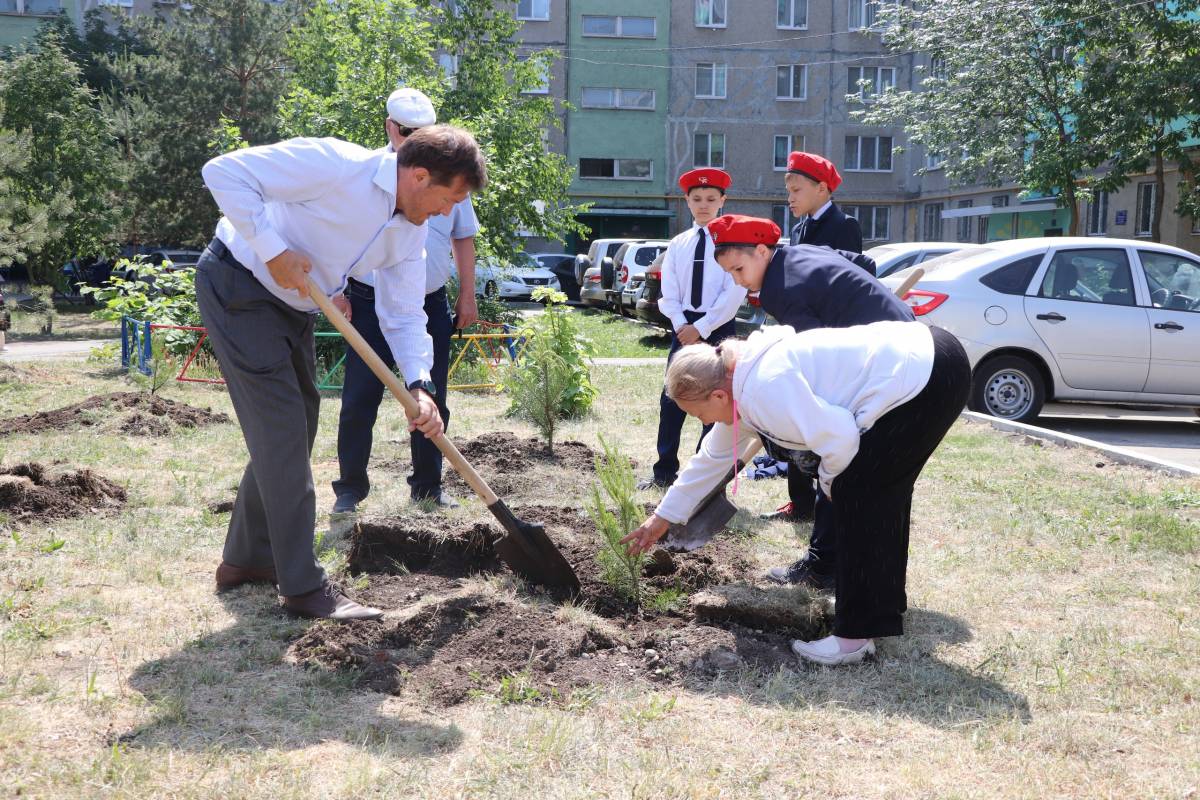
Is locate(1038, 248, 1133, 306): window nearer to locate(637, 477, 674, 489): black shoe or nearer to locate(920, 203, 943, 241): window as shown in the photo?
locate(637, 477, 674, 489): black shoe

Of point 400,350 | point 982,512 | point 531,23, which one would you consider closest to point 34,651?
point 400,350

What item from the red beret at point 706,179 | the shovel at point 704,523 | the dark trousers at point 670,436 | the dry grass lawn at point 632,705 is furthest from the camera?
the dark trousers at point 670,436

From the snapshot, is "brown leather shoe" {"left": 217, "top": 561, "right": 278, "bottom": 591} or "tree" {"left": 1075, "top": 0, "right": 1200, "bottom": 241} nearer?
"brown leather shoe" {"left": 217, "top": 561, "right": 278, "bottom": 591}

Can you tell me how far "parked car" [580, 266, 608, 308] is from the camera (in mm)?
24156

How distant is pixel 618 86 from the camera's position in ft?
124

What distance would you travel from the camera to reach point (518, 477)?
620 centimetres

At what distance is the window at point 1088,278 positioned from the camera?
914cm

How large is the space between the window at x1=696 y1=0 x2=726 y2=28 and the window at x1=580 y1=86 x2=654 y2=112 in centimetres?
307

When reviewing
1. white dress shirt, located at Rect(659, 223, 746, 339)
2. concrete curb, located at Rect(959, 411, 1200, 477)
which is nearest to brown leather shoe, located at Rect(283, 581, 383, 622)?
white dress shirt, located at Rect(659, 223, 746, 339)

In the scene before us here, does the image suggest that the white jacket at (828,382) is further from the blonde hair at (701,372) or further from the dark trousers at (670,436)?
the dark trousers at (670,436)

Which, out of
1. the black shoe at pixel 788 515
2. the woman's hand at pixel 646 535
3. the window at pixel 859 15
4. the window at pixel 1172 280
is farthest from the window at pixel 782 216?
the woman's hand at pixel 646 535

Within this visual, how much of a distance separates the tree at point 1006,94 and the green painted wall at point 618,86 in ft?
48.8

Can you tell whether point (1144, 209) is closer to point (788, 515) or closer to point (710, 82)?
point (710, 82)

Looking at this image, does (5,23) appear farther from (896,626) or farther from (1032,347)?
(896,626)
